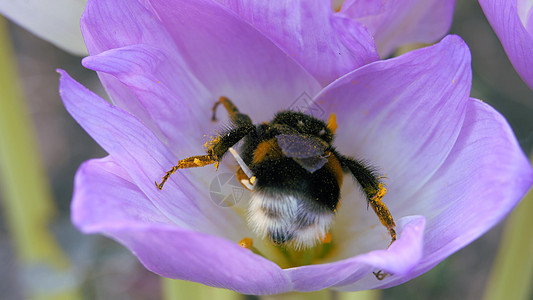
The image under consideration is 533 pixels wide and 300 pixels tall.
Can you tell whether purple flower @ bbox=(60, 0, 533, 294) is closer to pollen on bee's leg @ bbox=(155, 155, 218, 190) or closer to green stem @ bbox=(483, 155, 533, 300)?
pollen on bee's leg @ bbox=(155, 155, 218, 190)

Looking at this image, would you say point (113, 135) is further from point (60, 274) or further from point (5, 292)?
point (5, 292)

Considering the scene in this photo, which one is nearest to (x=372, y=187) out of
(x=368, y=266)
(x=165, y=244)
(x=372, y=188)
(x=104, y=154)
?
(x=372, y=188)

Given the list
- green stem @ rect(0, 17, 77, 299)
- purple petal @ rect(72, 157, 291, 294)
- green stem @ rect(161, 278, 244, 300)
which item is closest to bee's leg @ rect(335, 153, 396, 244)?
purple petal @ rect(72, 157, 291, 294)

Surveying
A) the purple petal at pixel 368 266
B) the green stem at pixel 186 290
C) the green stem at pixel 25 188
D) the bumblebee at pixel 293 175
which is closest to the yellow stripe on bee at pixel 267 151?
the bumblebee at pixel 293 175

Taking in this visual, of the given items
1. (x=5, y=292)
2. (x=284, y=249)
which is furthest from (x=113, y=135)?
(x=5, y=292)

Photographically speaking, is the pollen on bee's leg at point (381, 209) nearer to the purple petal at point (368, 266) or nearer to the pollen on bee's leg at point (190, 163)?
the purple petal at point (368, 266)
